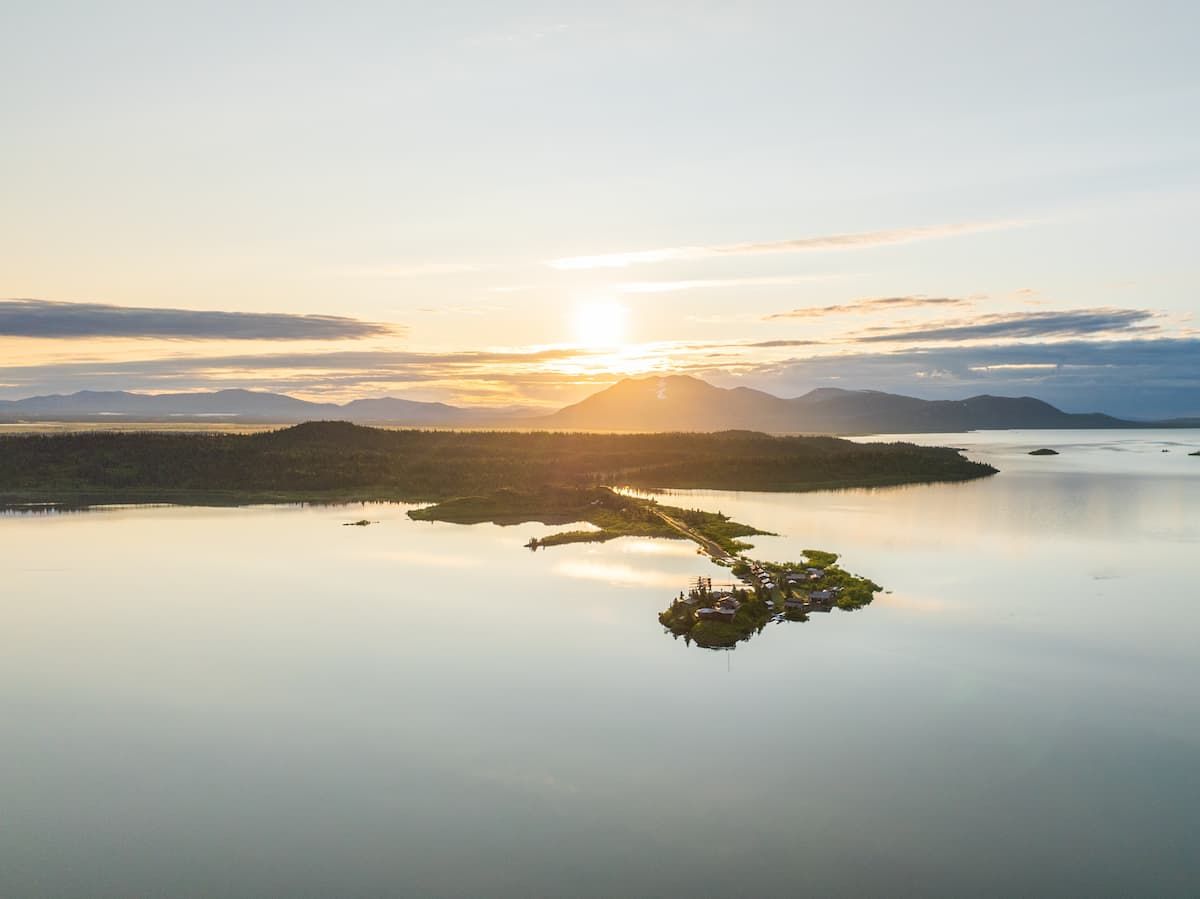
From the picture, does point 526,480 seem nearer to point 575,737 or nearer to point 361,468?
point 361,468

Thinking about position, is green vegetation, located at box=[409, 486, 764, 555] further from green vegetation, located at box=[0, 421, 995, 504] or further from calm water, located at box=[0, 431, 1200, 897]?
calm water, located at box=[0, 431, 1200, 897]

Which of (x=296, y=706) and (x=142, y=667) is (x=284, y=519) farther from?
(x=296, y=706)

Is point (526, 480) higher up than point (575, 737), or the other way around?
point (526, 480)

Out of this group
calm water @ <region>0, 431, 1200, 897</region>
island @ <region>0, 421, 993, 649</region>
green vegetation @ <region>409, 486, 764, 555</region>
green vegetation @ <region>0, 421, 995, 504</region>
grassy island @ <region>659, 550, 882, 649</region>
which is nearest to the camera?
calm water @ <region>0, 431, 1200, 897</region>

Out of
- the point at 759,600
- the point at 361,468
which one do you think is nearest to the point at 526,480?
the point at 361,468

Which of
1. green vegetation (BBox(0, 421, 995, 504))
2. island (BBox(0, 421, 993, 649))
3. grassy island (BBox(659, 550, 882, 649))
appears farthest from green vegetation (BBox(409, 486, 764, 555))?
grassy island (BBox(659, 550, 882, 649))

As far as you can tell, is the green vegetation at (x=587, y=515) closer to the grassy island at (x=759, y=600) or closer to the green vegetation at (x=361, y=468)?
the green vegetation at (x=361, y=468)

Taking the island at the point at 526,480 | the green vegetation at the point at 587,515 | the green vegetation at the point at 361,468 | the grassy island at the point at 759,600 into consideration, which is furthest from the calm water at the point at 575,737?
the green vegetation at the point at 361,468
